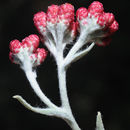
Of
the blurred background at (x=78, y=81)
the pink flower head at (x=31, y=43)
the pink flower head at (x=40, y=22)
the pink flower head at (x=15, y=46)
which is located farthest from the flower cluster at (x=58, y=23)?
the blurred background at (x=78, y=81)

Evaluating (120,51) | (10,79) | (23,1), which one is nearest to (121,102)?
(120,51)

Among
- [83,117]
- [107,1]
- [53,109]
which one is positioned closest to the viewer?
[53,109]

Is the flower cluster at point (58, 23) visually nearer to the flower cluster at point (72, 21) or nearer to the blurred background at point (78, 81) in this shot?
the flower cluster at point (72, 21)

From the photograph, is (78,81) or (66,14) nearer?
(66,14)

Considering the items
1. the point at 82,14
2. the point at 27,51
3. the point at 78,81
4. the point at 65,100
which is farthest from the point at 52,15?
the point at 78,81

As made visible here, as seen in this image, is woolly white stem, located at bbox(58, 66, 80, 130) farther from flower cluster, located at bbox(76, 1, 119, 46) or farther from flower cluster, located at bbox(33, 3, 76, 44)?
flower cluster, located at bbox(76, 1, 119, 46)

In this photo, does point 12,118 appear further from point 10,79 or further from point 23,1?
point 23,1

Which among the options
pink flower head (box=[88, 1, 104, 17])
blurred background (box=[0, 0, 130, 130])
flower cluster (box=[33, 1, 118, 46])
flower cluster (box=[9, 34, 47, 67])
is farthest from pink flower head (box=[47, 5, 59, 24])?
blurred background (box=[0, 0, 130, 130])

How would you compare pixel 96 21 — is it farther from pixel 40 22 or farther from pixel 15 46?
pixel 15 46
